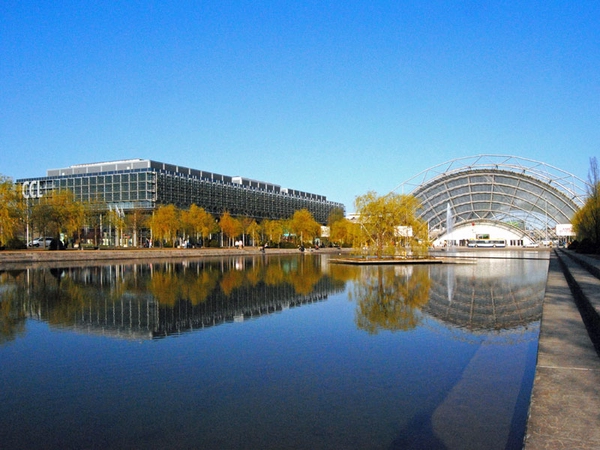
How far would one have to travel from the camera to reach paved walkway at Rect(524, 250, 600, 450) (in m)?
5.21

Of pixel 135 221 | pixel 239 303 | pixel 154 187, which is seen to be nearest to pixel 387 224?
pixel 239 303

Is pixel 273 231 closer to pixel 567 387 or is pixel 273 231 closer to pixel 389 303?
pixel 389 303

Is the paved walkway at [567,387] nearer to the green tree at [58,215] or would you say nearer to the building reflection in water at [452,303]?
the building reflection in water at [452,303]

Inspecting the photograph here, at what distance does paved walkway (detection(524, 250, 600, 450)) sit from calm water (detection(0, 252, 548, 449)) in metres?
0.59

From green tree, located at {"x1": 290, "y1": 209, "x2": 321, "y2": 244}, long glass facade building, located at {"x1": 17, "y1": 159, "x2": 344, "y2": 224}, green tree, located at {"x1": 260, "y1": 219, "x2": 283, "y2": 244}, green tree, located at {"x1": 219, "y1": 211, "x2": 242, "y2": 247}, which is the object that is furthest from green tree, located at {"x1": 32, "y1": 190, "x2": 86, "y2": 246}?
green tree, located at {"x1": 260, "y1": 219, "x2": 283, "y2": 244}

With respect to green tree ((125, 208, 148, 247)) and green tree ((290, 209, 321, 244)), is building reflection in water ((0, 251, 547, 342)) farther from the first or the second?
green tree ((290, 209, 321, 244))

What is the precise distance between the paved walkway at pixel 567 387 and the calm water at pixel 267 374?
594mm

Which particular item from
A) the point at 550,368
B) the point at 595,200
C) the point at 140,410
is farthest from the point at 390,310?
the point at 595,200

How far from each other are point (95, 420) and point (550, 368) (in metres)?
6.42

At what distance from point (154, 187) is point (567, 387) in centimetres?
9971

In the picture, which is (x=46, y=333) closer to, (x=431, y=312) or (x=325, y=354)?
(x=325, y=354)

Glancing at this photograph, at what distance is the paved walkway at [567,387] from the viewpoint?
5.21 metres

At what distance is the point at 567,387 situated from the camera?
22.3 ft

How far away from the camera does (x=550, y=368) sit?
25.4ft
